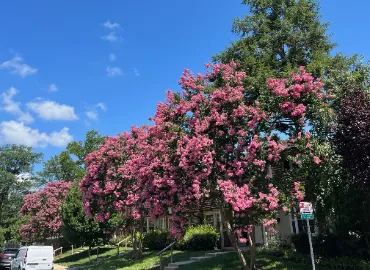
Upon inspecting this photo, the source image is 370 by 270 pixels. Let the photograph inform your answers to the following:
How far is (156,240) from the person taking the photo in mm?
26531

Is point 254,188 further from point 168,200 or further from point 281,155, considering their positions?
point 168,200

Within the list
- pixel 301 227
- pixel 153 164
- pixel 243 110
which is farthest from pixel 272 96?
pixel 301 227

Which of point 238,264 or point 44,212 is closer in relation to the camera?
point 238,264

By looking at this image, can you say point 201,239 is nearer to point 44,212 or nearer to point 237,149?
point 237,149

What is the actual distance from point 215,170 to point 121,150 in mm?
9257

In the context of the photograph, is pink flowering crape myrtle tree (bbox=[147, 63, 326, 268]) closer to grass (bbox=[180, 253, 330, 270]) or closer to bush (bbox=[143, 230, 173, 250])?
grass (bbox=[180, 253, 330, 270])

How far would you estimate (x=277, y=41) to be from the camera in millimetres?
17641

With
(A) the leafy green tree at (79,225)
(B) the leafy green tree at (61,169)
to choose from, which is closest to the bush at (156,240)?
(A) the leafy green tree at (79,225)

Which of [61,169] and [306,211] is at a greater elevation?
[61,169]

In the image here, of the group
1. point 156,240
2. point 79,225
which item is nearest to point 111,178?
point 79,225

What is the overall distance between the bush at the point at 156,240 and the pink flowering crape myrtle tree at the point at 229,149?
1294cm

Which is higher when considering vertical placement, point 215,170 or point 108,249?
point 215,170

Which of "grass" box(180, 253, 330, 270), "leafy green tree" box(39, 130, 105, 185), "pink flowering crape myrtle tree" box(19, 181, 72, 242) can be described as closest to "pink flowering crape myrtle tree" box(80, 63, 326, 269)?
"grass" box(180, 253, 330, 270)

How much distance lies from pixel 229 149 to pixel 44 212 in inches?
1201
